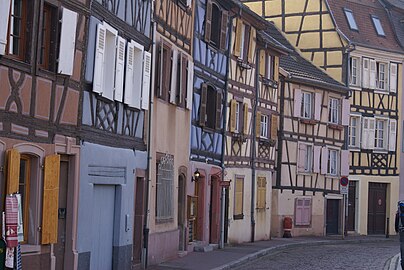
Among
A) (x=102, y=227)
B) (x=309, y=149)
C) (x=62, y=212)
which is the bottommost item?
(x=102, y=227)

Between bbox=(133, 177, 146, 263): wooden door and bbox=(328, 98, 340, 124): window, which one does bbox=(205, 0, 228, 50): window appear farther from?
bbox=(328, 98, 340, 124): window

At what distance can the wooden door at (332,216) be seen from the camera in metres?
41.5

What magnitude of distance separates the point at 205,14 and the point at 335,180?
17.3 metres

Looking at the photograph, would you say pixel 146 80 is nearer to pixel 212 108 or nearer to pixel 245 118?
pixel 212 108

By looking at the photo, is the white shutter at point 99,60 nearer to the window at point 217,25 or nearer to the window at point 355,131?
the window at point 217,25

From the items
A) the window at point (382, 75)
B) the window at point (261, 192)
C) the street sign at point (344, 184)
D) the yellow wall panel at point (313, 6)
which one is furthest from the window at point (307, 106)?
the window at point (382, 75)

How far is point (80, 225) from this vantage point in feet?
51.8

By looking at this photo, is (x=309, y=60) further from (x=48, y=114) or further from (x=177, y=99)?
(x=48, y=114)

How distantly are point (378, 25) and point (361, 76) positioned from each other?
4129 mm

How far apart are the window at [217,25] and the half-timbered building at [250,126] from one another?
3.69 ft

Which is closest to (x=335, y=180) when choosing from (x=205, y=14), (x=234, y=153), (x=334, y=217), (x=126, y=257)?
(x=334, y=217)

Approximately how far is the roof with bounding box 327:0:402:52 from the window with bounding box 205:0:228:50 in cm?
1578

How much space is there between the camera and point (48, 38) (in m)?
14.4

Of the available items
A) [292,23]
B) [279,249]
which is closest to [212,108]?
[279,249]
